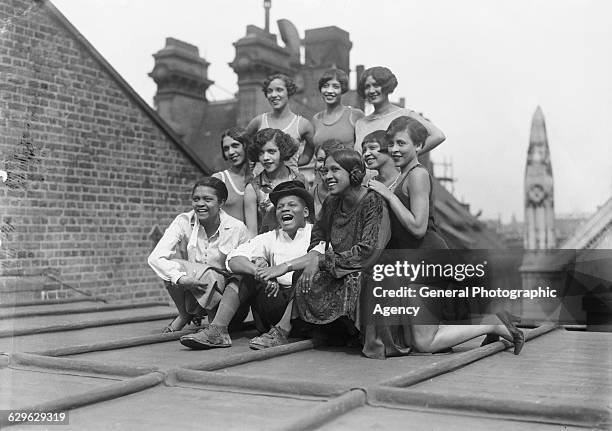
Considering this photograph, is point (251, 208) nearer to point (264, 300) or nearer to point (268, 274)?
point (264, 300)

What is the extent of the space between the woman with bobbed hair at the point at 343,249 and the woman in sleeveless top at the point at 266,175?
3.01ft

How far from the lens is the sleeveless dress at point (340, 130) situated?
6.13m

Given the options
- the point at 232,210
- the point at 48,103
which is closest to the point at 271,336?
the point at 232,210

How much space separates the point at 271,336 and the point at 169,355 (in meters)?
0.67

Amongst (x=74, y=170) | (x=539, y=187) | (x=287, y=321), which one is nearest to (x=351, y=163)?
(x=287, y=321)

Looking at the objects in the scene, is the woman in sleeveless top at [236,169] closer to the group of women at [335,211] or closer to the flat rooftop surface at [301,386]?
the group of women at [335,211]

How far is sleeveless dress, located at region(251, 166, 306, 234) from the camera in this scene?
5734 millimetres

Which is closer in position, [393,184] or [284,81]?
[393,184]

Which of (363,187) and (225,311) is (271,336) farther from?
(363,187)

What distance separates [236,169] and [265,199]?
0.44m

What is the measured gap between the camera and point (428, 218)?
4723 mm

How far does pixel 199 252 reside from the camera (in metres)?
5.55

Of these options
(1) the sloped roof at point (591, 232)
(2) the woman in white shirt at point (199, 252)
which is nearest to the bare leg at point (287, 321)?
(2) the woman in white shirt at point (199, 252)

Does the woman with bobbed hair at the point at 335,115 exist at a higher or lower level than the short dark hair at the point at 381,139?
higher
